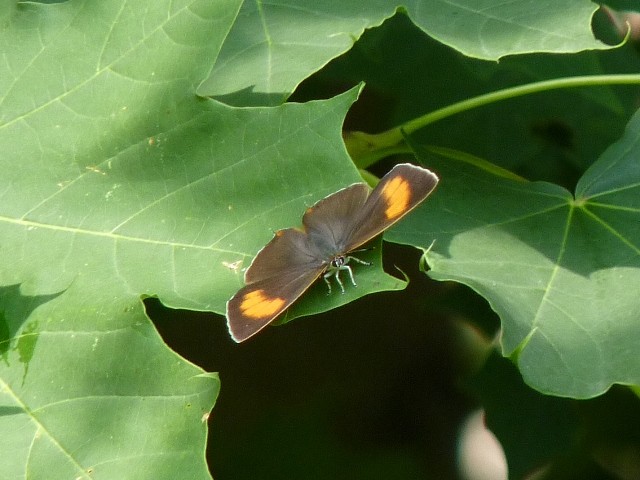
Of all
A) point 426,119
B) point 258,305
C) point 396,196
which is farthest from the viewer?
point 426,119

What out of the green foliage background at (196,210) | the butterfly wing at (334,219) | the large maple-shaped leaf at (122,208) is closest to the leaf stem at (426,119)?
the green foliage background at (196,210)

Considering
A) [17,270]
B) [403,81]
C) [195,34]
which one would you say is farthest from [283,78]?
[403,81]

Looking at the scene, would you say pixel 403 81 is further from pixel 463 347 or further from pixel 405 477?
pixel 405 477

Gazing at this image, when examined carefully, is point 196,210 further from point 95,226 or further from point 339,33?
point 339,33

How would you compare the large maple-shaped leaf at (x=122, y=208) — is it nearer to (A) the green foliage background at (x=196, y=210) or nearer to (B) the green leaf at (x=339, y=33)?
(A) the green foliage background at (x=196, y=210)

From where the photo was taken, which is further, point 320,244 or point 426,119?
point 426,119

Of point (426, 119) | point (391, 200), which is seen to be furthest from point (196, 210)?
point (426, 119)

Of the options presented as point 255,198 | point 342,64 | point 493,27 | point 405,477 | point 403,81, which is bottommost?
point 405,477
